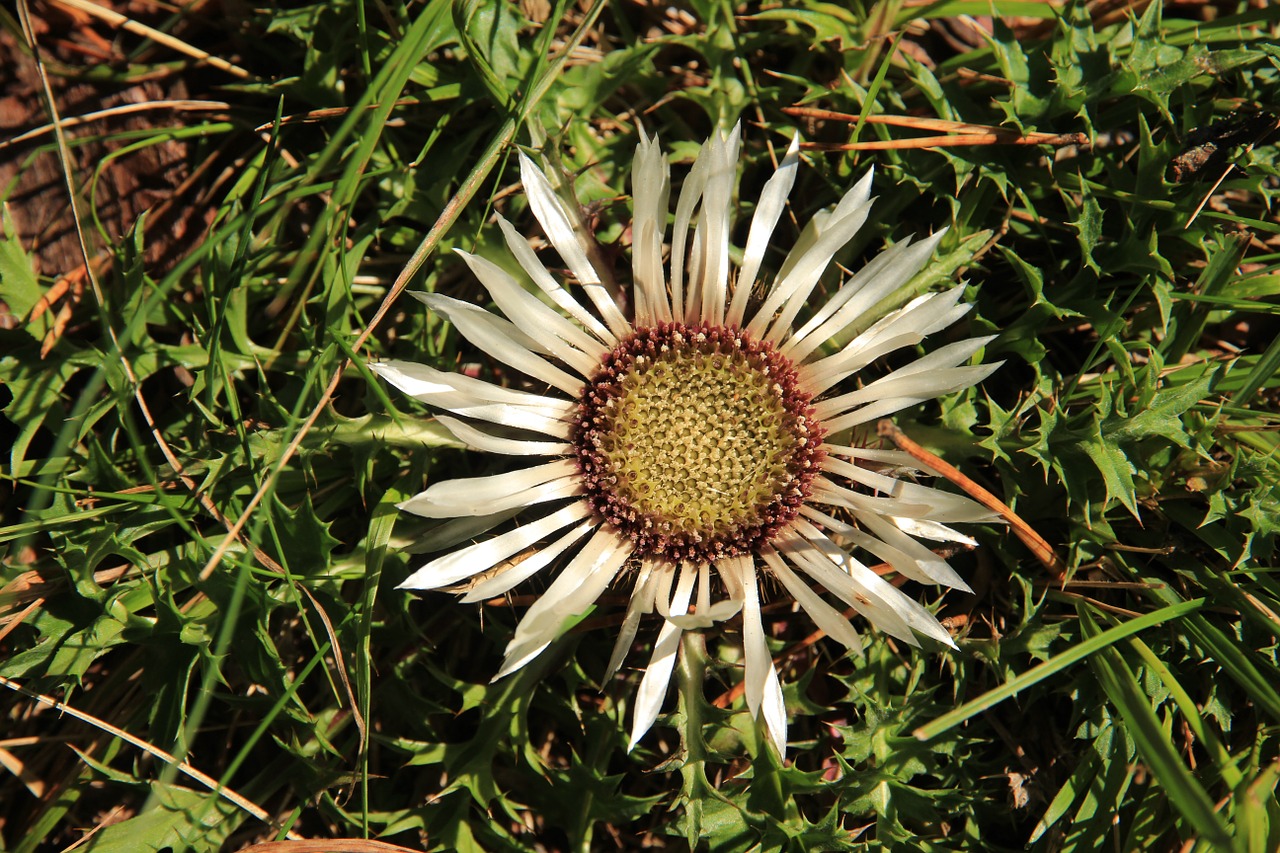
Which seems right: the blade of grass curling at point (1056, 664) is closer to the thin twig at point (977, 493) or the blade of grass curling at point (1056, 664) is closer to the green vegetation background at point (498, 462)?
the green vegetation background at point (498, 462)

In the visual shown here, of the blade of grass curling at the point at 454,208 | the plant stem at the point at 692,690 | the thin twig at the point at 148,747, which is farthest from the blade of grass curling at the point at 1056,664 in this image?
the thin twig at the point at 148,747

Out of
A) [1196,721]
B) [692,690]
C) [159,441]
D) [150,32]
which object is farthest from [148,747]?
[1196,721]

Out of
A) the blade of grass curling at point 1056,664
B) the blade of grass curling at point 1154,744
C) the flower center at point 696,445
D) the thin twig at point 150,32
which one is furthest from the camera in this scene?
the thin twig at point 150,32

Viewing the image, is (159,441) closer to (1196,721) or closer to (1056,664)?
(1056,664)

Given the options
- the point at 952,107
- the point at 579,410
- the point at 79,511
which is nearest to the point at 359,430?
the point at 579,410

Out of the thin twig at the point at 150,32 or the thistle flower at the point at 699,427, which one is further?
the thin twig at the point at 150,32

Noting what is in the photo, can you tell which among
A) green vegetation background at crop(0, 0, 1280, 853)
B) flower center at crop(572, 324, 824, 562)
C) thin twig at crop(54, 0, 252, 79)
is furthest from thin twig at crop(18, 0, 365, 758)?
flower center at crop(572, 324, 824, 562)

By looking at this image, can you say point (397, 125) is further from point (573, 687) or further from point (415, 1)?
point (573, 687)
